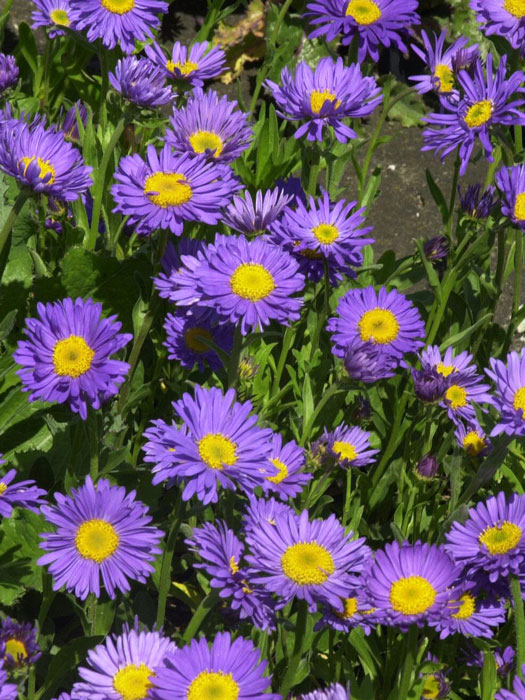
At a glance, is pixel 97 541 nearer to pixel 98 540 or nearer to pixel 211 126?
pixel 98 540

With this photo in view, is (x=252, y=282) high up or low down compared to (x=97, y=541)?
up

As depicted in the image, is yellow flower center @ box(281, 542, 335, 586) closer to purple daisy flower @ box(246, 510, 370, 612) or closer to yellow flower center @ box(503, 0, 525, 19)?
purple daisy flower @ box(246, 510, 370, 612)

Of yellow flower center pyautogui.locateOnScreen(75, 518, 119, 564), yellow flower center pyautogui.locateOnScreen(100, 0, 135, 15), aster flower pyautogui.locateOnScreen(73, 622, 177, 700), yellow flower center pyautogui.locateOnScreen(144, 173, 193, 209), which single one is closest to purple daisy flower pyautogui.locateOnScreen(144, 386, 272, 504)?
yellow flower center pyautogui.locateOnScreen(75, 518, 119, 564)

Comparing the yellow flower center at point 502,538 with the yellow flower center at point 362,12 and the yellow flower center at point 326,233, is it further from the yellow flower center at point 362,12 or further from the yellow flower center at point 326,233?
the yellow flower center at point 362,12

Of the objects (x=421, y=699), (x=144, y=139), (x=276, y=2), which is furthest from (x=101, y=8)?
(x=276, y=2)

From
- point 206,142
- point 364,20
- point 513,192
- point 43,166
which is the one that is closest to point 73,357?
point 43,166

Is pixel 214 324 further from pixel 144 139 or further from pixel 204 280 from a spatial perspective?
pixel 144 139

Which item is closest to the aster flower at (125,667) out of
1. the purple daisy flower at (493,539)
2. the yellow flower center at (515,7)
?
the purple daisy flower at (493,539)
